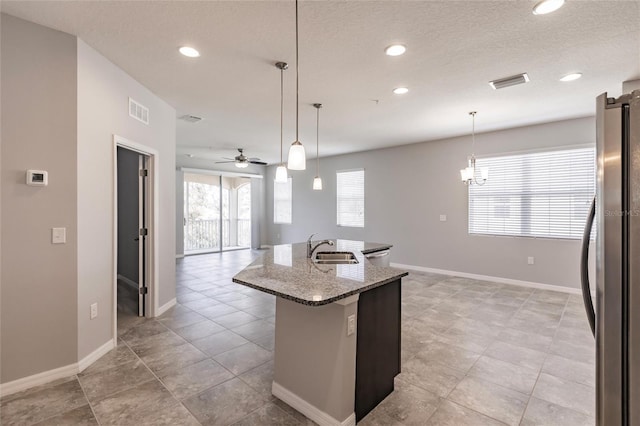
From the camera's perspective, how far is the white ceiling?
2102 mm

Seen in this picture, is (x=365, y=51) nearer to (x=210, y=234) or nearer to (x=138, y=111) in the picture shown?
(x=138, y=111)

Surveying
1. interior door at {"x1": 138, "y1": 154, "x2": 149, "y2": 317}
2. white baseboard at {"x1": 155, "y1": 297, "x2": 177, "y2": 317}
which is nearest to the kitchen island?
interior door at {"x1": 138, "y1": 154, "x2": 149, "y2": 317}

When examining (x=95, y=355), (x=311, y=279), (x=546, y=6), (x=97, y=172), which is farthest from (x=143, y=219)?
(x=546, y=6)

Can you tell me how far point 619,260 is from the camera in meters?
1.11

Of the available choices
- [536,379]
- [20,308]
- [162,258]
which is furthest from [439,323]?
[20,308]

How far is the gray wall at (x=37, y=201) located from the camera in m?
2.18


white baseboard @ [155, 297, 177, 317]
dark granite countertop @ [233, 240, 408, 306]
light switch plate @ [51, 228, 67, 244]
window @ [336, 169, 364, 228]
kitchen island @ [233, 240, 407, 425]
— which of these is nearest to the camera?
dark granite countertop @ [233, 240, 408, 306]

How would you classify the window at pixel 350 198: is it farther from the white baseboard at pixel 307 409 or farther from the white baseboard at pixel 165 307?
the white baseboard at pixel 307 409

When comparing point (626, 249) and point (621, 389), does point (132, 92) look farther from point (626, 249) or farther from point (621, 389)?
point (621, 389)

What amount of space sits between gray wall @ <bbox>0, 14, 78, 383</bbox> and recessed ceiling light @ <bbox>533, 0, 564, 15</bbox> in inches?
135

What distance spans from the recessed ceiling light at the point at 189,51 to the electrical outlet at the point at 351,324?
2514 millimetres

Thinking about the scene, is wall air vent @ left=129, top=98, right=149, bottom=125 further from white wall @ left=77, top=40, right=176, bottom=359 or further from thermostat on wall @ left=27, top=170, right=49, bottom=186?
thermostat on wall @ left=27, top=170, right=49, bottom=186

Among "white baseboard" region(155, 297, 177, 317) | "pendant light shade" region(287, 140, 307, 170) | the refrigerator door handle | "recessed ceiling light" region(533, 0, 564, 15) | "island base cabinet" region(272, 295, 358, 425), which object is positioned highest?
"recessed ceiling light" region(533, 0, 564, 15)

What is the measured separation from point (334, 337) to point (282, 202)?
798cm
